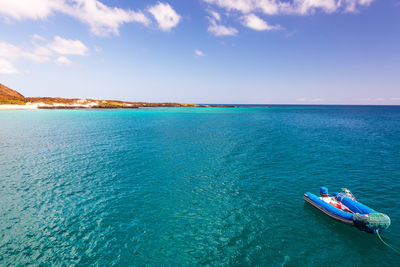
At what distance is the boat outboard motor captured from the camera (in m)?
14.0

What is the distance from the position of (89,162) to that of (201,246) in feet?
77.0

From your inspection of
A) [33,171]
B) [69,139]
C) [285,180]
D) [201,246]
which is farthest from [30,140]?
[285,180]

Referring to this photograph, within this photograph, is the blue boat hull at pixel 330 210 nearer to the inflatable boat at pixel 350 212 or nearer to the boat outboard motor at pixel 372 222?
the inflatable boat at pixel 350 212

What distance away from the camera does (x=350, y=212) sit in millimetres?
16500

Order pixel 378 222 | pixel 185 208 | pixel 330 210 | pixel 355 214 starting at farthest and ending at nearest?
pixel 185 208, pixel 330 210, pixel 355 214, pixel 378 222

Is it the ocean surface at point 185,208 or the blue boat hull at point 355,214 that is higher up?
the blue boat hull at point 355,214

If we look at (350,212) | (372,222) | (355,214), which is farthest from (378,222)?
(350,212)

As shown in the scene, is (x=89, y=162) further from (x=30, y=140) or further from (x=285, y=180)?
(x=285, y=180)

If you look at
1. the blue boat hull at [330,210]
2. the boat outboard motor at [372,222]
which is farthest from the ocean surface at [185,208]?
the boat outboard motor at [372,222]

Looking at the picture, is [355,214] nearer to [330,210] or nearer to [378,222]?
[378,222]

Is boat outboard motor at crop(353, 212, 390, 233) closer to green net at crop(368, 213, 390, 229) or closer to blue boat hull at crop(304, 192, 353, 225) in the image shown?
green net at crop(368, 213, 390, 229)

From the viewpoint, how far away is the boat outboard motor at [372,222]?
551 inches

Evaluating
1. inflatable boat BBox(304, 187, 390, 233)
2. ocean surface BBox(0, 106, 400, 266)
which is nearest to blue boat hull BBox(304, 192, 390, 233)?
inflatable boat BBox(304, 187, 390, 233)

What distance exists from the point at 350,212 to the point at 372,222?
2.49 metres
